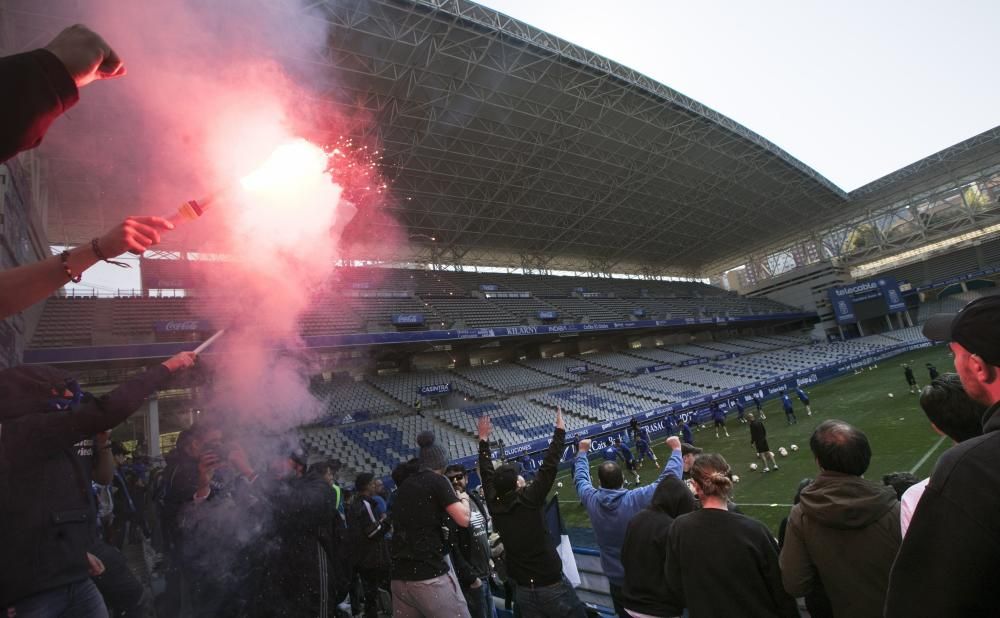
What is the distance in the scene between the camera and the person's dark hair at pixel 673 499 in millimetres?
3105

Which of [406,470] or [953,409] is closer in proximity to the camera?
[953,409]

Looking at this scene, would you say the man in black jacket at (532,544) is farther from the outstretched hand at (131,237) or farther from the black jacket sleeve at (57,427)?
the outstretched hand at (131,237)

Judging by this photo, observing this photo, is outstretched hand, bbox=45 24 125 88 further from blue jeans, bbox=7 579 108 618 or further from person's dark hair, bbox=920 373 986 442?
person's dark hair, bbox=920 373 986 442

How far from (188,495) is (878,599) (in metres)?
4.88

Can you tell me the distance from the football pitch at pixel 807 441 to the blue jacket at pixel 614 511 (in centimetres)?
506

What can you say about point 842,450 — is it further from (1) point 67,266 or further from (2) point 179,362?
(2) point 179,362

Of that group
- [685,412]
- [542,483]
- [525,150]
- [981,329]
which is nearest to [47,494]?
[542,483]

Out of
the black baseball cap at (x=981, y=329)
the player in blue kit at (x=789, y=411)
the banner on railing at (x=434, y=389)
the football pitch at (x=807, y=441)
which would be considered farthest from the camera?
the banner on railing at (x=434, y=389)

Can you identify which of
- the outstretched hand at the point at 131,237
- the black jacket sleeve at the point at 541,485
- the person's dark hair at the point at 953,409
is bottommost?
the black jacket sleeve at the point at 541,485

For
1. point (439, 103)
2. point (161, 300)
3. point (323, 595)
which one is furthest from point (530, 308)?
point (323, 595)

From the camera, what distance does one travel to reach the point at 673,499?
311 centimetres

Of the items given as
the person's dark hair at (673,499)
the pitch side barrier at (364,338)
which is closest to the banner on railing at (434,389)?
the pitch side barrier at (364,338)

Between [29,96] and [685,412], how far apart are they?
22.8 metres

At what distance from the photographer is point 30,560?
218 centimetres
